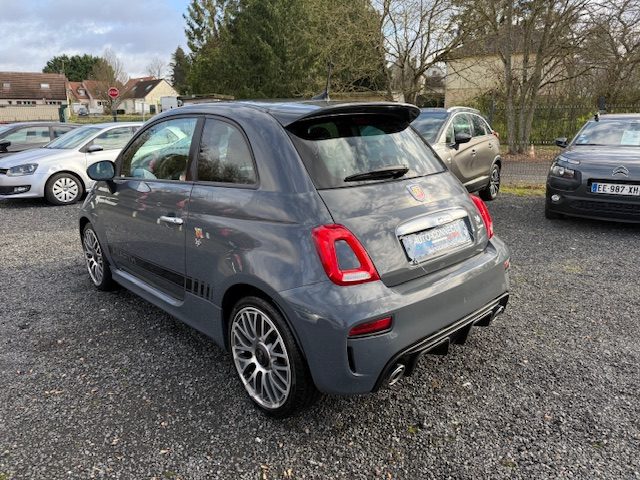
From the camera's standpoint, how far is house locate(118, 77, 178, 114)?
8881cm

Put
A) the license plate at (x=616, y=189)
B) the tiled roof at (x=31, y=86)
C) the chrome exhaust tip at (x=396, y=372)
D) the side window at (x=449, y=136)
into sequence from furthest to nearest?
the tiled roof at (x=31, y=86)
the side window at (x=449, y=136)
the license plate at (x=616, y=189)
the chrome exhaust tip at (x=396, y=372)

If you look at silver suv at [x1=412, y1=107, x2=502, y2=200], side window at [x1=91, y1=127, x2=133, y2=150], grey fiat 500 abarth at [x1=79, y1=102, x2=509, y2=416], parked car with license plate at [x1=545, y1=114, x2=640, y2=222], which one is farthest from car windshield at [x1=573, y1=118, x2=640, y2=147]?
side window at [x1=91, y1=127, x2=133, y2=150]

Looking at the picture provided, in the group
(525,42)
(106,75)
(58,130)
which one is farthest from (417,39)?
(106,75)

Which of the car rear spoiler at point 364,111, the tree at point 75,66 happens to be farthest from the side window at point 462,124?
the tree at point 75,66

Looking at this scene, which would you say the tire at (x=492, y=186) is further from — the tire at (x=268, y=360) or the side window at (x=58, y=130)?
the side window at (x=58, y=130)

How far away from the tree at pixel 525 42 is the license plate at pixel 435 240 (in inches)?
569

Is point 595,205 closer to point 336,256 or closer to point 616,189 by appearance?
point 616,189

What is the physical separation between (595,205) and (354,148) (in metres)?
4.90

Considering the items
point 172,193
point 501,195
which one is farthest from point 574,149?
point 172,193

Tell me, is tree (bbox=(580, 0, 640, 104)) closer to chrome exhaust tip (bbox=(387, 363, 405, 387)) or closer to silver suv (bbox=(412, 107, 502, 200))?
silver suv (bbox=(412, 107, 502, 200))

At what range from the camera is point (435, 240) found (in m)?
2.69

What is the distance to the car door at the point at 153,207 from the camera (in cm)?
317

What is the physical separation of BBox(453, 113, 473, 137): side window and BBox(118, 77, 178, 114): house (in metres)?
86.1

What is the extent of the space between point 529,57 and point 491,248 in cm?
1527
